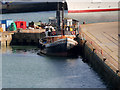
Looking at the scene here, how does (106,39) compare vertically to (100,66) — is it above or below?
above

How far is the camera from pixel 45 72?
51719 mm

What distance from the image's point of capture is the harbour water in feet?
150

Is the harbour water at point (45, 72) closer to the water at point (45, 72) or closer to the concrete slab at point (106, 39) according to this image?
the water at point (45, 72)

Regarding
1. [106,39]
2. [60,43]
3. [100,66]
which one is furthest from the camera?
[106,39]

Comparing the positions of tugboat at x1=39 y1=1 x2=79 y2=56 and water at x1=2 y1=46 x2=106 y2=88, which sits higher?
tugboat at x1=39 y1=1 x2=79 y2=56

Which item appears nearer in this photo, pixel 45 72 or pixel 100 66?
pixel 100 66

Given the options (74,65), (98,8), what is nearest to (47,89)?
(74,65)

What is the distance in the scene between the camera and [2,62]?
57.9 metres

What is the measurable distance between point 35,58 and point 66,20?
587 inches

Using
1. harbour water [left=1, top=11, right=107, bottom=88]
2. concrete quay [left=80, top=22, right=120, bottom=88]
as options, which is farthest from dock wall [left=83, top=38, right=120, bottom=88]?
harbour water [left=1, top=11, right=107, bottom=88]

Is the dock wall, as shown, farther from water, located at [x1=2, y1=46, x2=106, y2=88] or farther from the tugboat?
the tugboat

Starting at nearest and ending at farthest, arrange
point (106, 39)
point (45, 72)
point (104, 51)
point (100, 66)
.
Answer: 1. point (100, 66)
2. point (45, 72)
3. point (104, 51)
4. point (106, 39)

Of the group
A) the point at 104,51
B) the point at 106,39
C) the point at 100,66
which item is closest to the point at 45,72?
the point at 100,66

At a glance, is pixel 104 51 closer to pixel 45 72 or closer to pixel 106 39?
pixel 45 72
